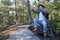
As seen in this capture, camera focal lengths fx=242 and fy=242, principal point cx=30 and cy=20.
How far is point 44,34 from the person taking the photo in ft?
9.98

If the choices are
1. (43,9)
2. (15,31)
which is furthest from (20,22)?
(43,9)

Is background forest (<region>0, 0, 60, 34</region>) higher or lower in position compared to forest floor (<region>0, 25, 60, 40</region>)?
higher

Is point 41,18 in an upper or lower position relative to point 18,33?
upper

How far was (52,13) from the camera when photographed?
308cm

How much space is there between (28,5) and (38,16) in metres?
0.25

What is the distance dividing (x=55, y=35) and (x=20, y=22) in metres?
0.49

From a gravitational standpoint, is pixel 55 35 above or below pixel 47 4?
below

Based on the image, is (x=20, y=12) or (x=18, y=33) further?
(x=20, y=12)

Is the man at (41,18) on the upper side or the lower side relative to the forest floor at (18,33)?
upper

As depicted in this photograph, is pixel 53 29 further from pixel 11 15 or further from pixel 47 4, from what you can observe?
pixel 11 15

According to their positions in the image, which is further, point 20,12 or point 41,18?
point 20,12

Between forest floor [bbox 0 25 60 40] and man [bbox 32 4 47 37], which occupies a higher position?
man [bbox 32 4 47 37]

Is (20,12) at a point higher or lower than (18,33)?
higher

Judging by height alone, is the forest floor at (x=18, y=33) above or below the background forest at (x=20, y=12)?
below
